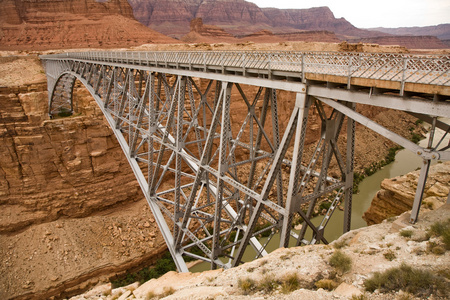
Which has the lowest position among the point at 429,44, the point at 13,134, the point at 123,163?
the point at 123,163

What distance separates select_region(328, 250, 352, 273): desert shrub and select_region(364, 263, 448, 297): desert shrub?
0.41 m

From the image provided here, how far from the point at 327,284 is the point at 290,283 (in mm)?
501

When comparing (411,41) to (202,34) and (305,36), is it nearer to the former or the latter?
(305,36)

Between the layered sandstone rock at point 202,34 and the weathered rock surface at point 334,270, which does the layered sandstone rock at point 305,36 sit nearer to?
the layered sandstone rock at point 202,34

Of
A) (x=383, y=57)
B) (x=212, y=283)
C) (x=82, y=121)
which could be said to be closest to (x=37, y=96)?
(x=82, y=121)

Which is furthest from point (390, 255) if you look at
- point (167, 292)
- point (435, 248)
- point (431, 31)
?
point (431, 31)

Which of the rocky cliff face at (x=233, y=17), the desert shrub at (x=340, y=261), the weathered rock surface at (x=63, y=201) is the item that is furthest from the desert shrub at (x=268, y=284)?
the rocky cliff face at (x=233, y=17)

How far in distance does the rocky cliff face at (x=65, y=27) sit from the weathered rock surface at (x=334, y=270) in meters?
44.5

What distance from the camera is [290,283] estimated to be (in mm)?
4164

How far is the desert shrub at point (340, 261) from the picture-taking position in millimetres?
4148

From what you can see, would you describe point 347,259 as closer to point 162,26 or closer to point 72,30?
point 72,30

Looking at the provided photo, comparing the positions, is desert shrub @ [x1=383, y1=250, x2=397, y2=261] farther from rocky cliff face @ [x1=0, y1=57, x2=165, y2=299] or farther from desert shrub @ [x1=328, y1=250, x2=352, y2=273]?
rocky cliff face @ [x1=0, y1=57, x2=165, y2=299]

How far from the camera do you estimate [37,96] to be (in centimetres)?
2095

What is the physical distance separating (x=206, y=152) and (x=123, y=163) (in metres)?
13.6
